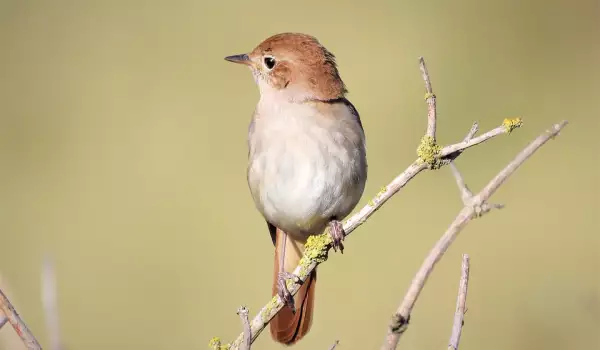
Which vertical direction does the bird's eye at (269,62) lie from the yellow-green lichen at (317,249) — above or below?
above

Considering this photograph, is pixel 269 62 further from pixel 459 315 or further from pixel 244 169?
pixel 244 169

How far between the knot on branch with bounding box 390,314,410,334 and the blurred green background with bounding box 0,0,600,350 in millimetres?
2398

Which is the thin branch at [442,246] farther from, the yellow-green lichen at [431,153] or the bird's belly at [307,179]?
the bird's belly at [307,179]

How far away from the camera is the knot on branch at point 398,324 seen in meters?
1.61

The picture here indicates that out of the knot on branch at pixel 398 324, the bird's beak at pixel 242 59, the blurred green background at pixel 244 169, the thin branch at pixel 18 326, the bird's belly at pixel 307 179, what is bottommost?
the knot on branch at pixel 398 324

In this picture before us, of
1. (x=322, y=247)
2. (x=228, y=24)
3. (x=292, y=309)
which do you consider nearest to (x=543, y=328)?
(x=292, y=309)

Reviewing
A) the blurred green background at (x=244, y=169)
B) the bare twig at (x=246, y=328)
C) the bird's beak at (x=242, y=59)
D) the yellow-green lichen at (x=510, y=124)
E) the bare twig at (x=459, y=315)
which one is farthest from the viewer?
the blurred green background at (x=244, y=169)

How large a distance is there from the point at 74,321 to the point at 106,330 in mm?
310

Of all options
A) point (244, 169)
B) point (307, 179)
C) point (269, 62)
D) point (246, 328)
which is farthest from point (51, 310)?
point (244, 169)

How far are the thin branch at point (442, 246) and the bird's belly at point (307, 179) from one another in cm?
160

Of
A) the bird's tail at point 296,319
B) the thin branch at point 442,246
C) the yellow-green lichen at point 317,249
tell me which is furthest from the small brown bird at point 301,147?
the thin branch at point 442,246

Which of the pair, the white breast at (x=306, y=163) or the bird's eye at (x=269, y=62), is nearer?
the white breast at (x=306, y=163)

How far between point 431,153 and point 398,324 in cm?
78

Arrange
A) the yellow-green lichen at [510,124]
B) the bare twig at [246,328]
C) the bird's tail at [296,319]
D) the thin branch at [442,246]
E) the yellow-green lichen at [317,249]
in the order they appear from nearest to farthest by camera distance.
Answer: the thin branch at [442,246] → the bare twig at [246,328] → the yellow-green lichen at [510,124] → the yellow-green lichen at [317,249] → the bird's tail at [296,319]
